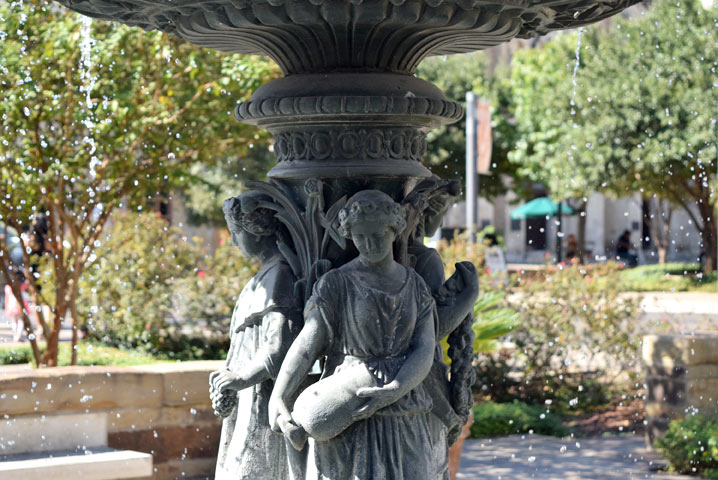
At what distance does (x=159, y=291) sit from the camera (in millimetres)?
11523

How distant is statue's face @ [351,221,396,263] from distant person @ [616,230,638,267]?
31.4 metres

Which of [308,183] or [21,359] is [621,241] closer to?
[21,359]

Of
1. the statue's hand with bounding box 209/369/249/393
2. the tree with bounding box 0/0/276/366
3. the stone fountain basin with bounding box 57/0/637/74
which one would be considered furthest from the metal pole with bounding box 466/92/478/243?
the statue's hand with bounding box 209/369/249/393

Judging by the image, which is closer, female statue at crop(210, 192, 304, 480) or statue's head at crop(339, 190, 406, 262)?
statue's head at crop(339, 190, 406, 262)

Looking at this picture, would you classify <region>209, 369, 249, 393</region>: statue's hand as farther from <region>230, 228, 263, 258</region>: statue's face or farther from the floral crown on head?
the floral crown on head

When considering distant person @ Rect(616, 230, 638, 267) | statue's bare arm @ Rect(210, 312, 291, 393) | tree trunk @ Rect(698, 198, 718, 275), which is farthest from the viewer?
distant person @ Rect(616, 230, 638, 267)

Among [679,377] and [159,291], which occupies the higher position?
[159,291]

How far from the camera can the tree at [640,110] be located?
2261cm

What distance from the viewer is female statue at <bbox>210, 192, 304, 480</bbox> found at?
10.5 feet

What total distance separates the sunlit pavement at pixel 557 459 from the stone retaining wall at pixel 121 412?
2110 mm

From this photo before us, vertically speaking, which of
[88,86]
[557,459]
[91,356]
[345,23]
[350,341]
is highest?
[88,86]

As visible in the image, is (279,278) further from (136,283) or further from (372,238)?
(136,283)

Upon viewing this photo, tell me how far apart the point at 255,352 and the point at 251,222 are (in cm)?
43

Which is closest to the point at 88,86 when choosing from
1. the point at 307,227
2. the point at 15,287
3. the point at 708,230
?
the point at 15,287
